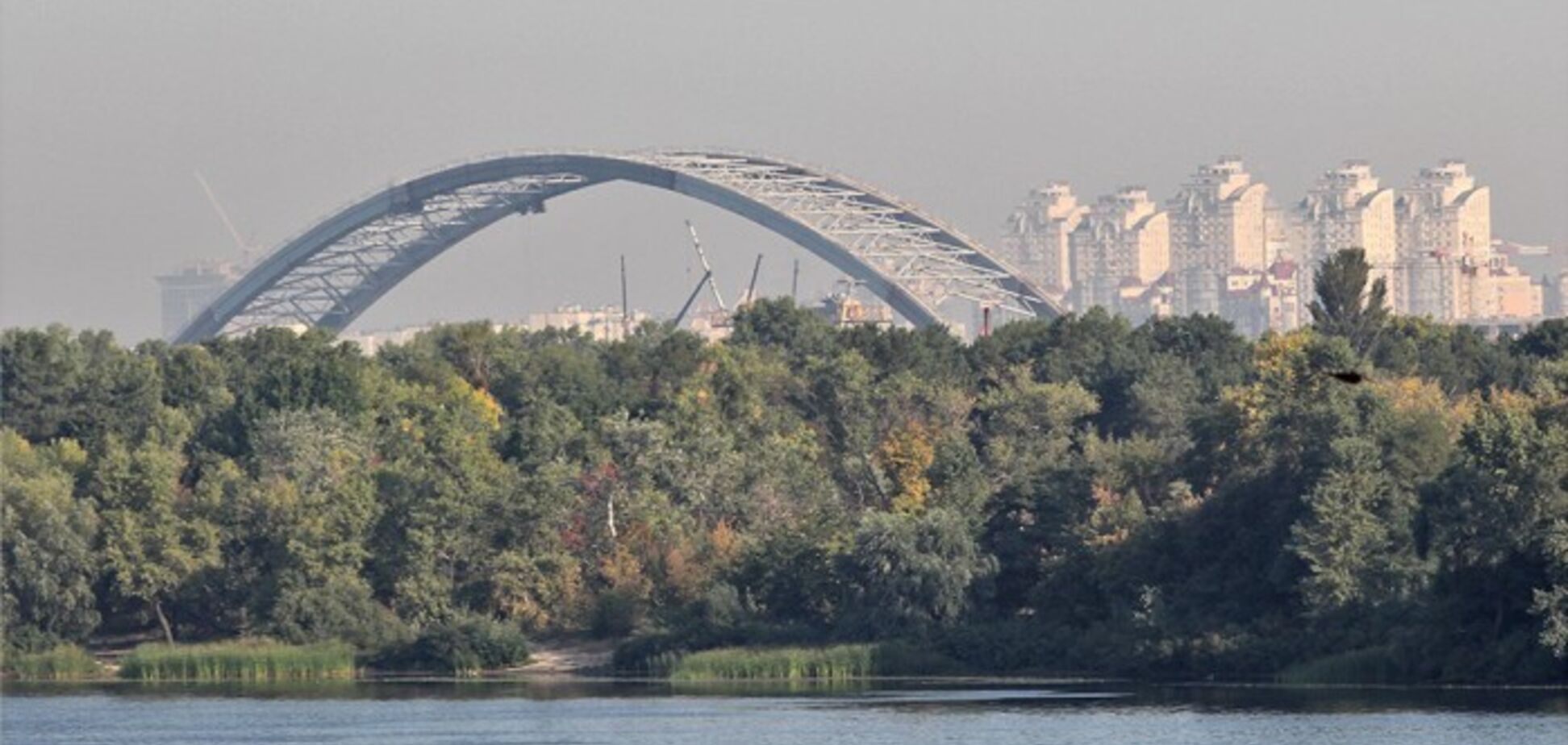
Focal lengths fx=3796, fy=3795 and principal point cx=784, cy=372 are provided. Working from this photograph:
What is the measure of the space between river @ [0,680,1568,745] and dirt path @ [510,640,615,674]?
1.78 meters

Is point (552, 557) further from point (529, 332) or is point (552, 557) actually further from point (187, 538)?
point (529, 332)

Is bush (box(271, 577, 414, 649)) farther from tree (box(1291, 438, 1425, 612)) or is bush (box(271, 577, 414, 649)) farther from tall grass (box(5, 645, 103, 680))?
tree (box(1291, 438, 1425, 612))

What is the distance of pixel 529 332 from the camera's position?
12131 centimetres

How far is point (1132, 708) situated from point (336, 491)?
21122 mm

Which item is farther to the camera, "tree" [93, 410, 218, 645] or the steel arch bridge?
the steel arch bridge

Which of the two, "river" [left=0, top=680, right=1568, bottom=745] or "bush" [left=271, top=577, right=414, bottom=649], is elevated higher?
"bush" [left=271, top=577, right=414, bottom=649]

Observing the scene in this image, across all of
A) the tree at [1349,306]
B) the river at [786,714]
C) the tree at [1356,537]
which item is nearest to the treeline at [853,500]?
the tree at [1356,537]

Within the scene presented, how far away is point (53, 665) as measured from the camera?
7331cm

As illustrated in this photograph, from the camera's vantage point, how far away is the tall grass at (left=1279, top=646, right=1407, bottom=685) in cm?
6209

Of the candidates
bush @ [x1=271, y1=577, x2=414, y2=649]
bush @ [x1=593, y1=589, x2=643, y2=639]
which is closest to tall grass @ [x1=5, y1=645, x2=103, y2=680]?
bush @ [x1=271, y1=577, x2=414, y2=649]

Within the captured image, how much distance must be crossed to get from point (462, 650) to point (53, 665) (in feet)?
26.6

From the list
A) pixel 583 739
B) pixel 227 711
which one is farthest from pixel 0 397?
pixel 583 739

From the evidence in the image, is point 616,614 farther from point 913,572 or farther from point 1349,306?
point 1349,306

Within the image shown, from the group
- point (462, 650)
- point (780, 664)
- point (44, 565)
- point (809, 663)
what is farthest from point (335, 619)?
point (809, 663)
